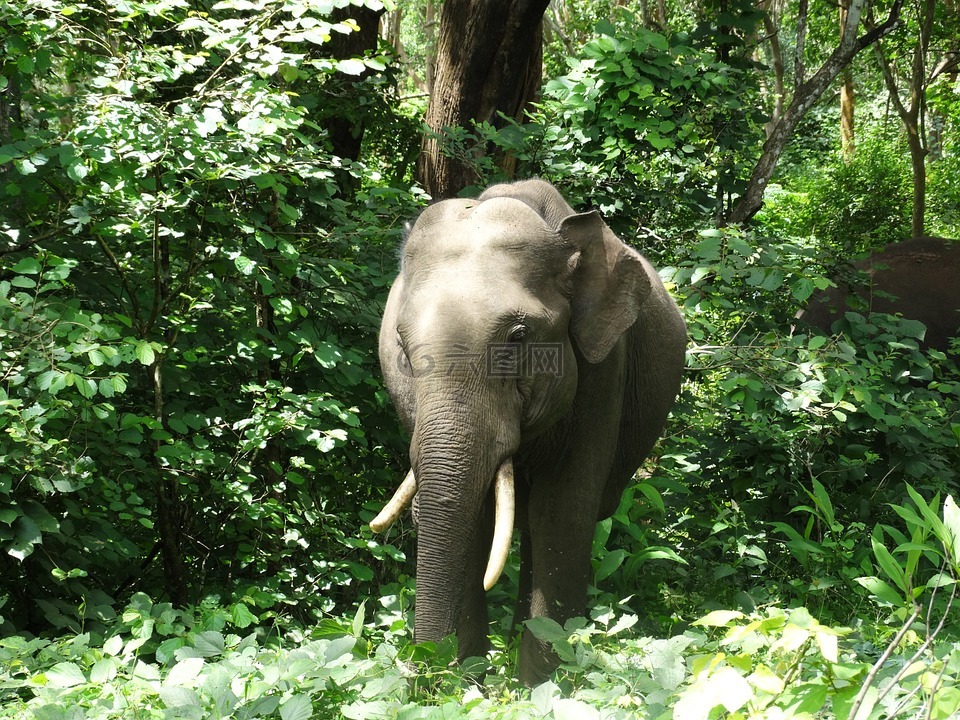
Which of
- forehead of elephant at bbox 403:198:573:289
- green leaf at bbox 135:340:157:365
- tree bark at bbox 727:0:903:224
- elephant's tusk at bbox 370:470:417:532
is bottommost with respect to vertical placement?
elephant's tusk at bbox 370:470:417:532

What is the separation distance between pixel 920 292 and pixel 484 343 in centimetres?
659

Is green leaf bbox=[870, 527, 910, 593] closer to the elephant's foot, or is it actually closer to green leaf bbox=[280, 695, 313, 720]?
green leaf bbox=[280, 695, 313, 720]

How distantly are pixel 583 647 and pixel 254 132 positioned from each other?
2.62 meters

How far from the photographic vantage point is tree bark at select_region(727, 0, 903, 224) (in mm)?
7969

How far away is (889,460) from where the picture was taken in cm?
693

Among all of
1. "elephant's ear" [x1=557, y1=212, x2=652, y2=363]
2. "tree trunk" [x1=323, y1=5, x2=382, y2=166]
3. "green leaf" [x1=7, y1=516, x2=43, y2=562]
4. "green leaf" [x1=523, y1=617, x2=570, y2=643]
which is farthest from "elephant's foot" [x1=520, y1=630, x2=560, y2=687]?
"tree trunk" [x1=323, y1=5, x2=382, y2=166]

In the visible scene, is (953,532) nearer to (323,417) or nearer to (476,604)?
(476,604)

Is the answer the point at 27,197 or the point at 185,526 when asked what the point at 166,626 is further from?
the point at 27,197

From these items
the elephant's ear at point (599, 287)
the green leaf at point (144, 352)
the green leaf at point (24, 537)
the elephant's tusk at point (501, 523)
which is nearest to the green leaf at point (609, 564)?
the elephant's ear at point (599, 287)

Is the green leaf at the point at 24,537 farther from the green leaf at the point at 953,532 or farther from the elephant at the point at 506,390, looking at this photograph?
the green leaf at the point at 953,532

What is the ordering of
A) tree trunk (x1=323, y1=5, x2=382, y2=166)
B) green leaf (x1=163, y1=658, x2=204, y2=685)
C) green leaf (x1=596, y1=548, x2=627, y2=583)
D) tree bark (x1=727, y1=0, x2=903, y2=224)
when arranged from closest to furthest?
green leaf (x1=163, y1=658, x2=204, y2=685), green leaf (x1=596, y1=548, x2=627, y2=583), tree trunk (x1=323, y1=5, x2=382, y2=166), tree bark (x1=727, y1=0, x2=903, y2=224)

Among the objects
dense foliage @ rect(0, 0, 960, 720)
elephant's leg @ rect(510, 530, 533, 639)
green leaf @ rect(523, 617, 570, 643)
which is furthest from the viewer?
elephant's leg @ rect(510, 530, 533, 639)

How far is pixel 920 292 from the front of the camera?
902 centimetres

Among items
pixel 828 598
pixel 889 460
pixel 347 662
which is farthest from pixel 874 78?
pixel 347 662
